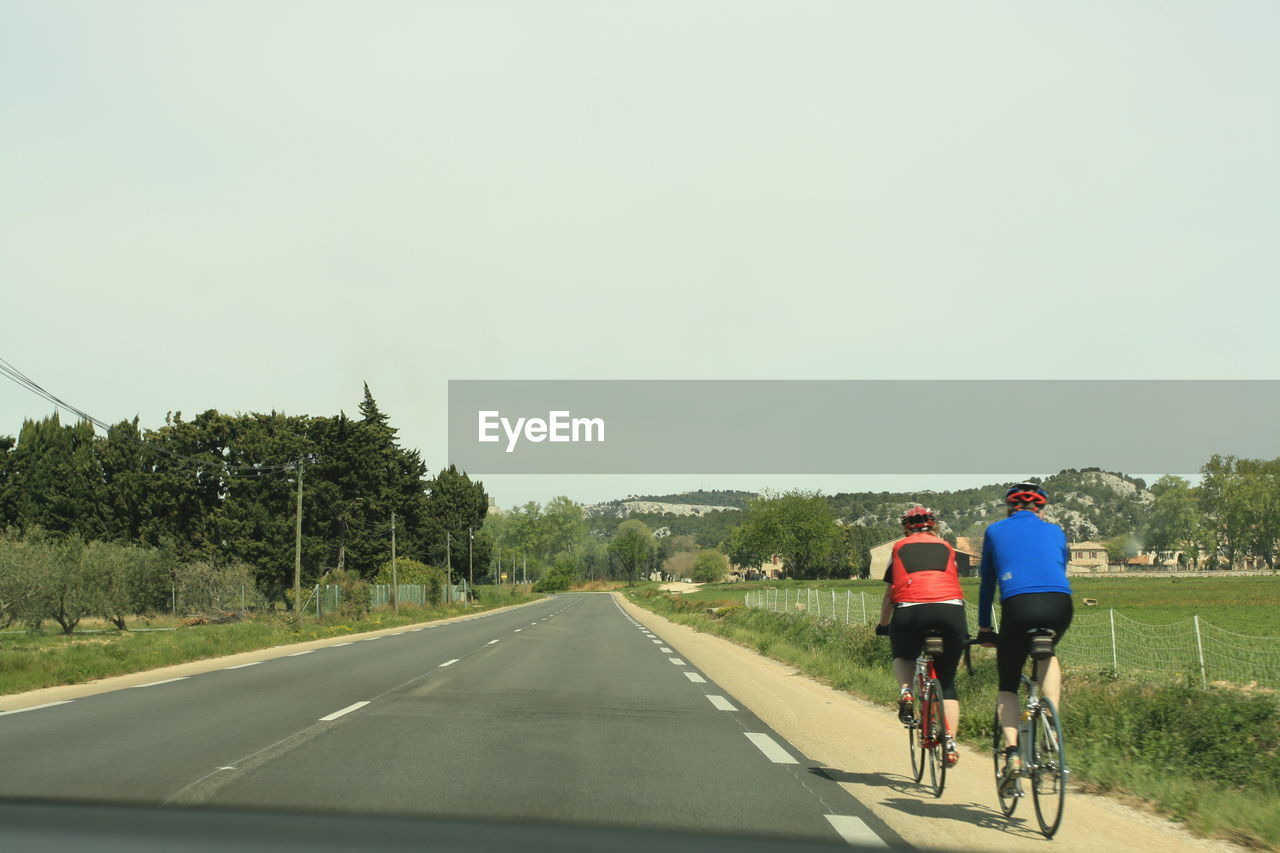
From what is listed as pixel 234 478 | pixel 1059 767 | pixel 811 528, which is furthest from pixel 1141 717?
pixel 811 528

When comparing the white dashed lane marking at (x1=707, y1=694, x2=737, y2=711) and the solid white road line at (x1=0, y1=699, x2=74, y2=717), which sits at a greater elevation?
the solid white road line at (x1=0, y1=699, x2=74, y2=717)

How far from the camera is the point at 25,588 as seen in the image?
143 feet

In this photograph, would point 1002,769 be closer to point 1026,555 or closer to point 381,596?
point 1026,555

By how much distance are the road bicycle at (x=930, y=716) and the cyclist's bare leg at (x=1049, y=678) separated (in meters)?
0.91

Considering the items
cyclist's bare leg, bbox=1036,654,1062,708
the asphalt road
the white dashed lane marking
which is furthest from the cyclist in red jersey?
the white dashed lane marking

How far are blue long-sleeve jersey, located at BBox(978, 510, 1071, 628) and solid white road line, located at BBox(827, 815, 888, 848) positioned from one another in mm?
1515

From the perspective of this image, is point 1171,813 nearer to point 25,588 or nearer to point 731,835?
point 731,835

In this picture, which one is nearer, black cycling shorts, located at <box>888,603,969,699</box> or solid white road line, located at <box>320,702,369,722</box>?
black cycling shorts, located at <box>888,603,969,699</box>

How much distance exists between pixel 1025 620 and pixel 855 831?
1579 millimetres

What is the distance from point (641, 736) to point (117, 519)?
70943 mm

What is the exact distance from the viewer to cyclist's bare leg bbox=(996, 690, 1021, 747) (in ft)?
20.9

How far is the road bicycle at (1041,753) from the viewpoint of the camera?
5.91m

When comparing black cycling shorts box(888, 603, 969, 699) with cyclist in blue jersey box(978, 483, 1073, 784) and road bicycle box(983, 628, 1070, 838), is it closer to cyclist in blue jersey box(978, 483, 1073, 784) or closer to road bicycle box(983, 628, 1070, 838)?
cyclist in blue jersey box(978, 483, 1073, 784)

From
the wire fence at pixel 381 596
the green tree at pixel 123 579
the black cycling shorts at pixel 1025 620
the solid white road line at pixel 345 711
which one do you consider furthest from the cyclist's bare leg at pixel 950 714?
the green tree at pixel 123 579
